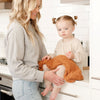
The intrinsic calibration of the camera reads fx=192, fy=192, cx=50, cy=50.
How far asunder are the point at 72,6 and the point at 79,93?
1019 mm

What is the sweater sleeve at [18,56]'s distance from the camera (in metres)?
1.27

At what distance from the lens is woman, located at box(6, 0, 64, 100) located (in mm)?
1283

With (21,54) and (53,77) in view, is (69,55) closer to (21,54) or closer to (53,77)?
(53,77)

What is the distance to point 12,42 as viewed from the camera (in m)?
1.27

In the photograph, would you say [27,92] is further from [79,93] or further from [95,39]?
[95,39]

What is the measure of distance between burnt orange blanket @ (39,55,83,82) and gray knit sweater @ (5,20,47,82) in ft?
0.42

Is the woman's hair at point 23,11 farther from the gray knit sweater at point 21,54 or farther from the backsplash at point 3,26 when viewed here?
the backsplash at point 3,26

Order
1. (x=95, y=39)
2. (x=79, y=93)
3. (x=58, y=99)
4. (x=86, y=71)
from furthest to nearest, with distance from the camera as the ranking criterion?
1. (x=86, y=71)
2. (x=58, y=99)
3. (x=79, y=93)
4. (x=95, y=39)

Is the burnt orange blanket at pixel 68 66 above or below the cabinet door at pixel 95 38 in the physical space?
below

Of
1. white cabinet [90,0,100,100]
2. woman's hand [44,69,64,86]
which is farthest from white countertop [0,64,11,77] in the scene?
white cabinet [90,0,100,100]

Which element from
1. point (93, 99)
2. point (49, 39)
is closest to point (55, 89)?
point (93, 99)

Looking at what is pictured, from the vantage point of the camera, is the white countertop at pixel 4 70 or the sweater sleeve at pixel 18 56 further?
the white countertop at pixel 4 70

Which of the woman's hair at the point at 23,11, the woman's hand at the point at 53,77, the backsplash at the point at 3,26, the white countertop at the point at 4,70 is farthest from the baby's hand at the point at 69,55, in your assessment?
the backsplash at the point at 3,26

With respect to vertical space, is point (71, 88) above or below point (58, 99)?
above
